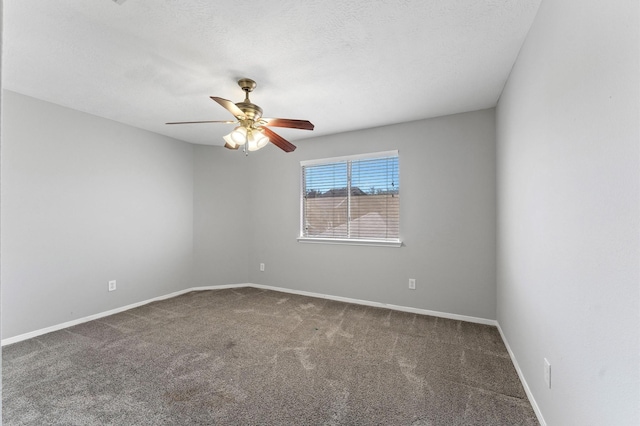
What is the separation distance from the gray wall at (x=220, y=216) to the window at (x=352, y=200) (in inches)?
43.4

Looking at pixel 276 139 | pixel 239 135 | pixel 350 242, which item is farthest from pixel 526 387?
pixel 239 135

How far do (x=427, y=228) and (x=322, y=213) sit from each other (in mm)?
1494

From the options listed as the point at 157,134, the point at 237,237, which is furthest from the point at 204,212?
the point at 157,134

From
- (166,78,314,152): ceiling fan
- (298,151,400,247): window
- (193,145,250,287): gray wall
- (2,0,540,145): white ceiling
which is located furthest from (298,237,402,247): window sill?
(166,78,314,152): ceiling fan

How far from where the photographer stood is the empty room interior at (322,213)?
140cm

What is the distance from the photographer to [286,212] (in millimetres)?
4523

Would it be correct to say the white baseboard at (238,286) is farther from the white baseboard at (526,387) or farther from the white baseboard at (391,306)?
the white baseboard at (526,387)

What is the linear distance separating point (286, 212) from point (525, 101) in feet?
10.6

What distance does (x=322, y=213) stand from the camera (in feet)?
14.2

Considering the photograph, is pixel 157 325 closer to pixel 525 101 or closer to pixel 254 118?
pixel 254 118

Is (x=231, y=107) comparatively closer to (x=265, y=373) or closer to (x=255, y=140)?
(x=255, y=140)

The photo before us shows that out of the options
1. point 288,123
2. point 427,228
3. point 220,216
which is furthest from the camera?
point 220,216

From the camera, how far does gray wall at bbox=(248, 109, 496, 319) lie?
327cm

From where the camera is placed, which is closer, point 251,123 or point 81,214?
point 251,123
